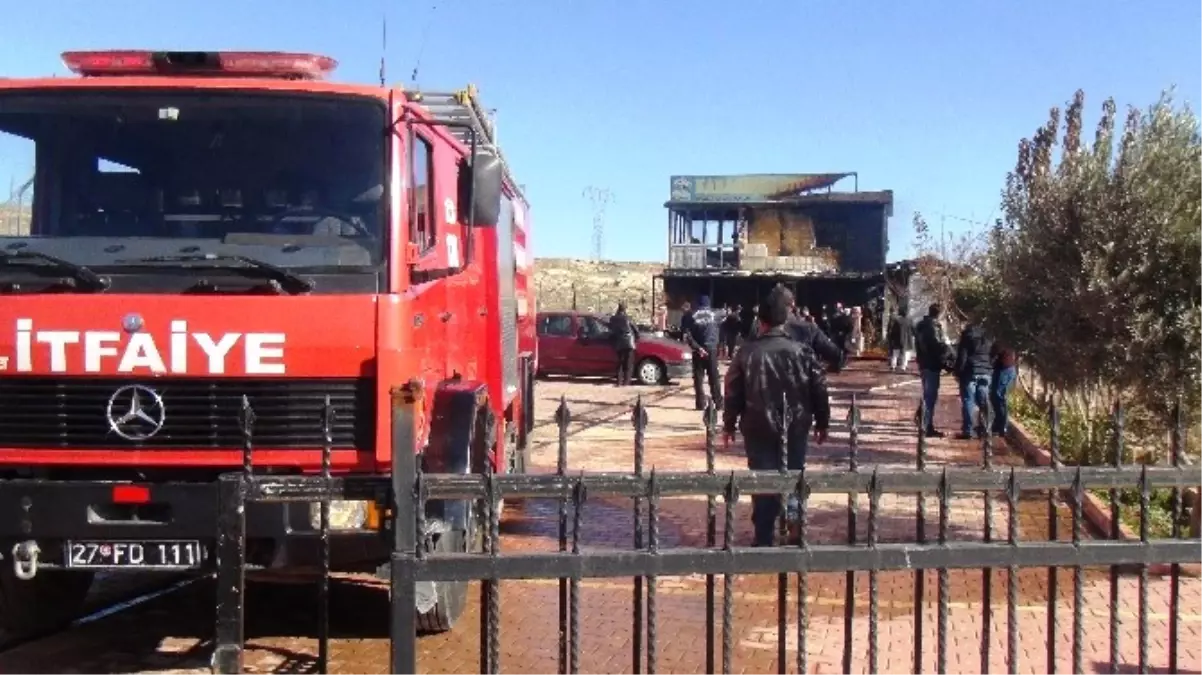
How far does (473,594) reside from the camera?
7.88 m

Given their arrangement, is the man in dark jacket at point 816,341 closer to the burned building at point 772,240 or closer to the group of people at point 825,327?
the group of people at point 825,327

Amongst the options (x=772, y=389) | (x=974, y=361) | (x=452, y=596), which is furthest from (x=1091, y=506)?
(x=452, y=596)

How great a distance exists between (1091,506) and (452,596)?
5938 millimetres

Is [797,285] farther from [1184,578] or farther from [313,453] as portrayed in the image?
[313,453]

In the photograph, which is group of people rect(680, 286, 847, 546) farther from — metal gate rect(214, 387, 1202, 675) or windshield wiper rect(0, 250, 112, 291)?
windshield wiper rect(0, 250, 112, 291)

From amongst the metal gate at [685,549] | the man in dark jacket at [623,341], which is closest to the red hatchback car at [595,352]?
the man in dark jacket at [623,341]

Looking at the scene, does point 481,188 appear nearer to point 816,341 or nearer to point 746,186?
point 816,341

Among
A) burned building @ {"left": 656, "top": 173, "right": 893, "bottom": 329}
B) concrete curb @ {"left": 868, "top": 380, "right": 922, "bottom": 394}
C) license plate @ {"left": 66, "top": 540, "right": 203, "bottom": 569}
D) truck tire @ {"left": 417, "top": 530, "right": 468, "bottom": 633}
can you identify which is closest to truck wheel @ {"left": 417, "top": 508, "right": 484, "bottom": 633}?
truck tire @ {"left": 417, "top": 530, "right": 468, "bottom": 633}

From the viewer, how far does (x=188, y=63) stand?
20.4 ft

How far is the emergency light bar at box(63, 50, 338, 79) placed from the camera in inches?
244

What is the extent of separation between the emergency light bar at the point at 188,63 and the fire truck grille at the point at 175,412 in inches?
70.8

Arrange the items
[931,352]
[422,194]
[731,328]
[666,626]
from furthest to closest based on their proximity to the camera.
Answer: [731,328] < [931,352] < [666,626] < [422,194]

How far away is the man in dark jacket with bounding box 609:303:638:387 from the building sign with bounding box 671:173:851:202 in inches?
654

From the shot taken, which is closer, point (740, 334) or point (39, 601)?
point (39, 601)
